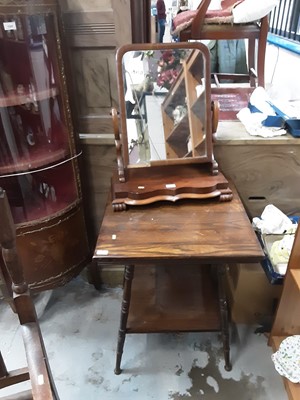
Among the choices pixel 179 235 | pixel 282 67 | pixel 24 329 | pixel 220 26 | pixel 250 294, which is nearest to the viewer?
pixel 24 329

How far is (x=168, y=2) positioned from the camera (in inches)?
197

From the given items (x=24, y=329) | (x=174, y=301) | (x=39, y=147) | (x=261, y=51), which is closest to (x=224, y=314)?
(x=174, y=301)

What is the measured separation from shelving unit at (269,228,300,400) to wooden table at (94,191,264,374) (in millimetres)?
204

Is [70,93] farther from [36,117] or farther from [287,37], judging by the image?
[287,37]

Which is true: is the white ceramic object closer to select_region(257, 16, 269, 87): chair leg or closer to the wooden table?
the wooden table

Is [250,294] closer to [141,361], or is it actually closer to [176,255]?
[141,361]

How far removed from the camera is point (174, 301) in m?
1.26

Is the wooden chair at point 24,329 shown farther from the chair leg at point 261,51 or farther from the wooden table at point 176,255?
the chair leg at point 261,51

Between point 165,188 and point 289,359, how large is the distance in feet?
2.37

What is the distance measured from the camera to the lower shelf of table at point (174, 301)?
116cm

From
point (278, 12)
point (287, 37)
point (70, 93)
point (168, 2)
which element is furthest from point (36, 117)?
point (168, 2)

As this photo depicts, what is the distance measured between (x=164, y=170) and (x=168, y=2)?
16.1 ft

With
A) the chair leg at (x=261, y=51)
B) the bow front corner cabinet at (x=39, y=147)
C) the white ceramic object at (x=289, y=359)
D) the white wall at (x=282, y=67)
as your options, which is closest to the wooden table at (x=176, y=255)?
the white ceramic object at (x=289, y=359)

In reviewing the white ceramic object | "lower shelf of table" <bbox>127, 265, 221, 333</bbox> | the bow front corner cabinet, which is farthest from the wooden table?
the bow front corner cabinet
